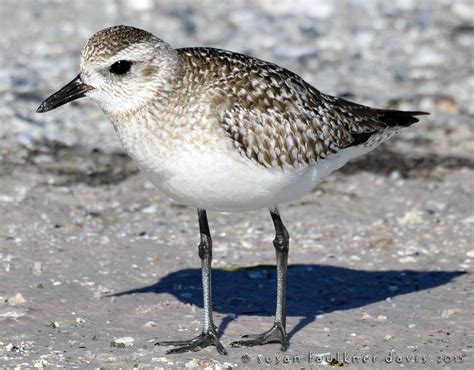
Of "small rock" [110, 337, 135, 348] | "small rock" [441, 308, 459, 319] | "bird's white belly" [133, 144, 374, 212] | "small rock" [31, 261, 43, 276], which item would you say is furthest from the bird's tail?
"small rock" [31, 261, 43, 276]

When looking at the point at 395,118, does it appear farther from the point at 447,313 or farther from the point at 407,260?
the point at 447,313

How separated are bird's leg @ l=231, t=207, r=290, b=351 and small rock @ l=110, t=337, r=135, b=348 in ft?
2.71

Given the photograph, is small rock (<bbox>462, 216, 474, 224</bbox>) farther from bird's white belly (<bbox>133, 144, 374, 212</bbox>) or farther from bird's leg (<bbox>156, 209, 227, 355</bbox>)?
bird's leg (<bbox>156, 209, 227, 355</bbox>)

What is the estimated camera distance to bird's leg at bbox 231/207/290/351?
8828 millimetres

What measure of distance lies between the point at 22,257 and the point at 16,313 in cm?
137

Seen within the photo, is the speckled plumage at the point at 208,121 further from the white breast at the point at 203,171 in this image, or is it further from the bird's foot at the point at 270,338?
the bird's foot at the point at 270,338

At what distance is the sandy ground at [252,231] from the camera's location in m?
8.91

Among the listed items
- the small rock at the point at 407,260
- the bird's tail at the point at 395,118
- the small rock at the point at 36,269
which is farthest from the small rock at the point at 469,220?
the small rock at the point at 36,269

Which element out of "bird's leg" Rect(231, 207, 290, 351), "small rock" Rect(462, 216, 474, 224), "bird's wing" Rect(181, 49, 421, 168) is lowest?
"bird's leg" Rect(231, 207, 290, 351)

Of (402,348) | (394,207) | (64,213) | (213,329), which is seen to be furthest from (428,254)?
(64,213)

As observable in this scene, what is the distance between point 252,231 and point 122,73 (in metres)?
3.51

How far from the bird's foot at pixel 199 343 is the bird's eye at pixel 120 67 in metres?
2.19

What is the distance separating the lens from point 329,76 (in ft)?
53.1

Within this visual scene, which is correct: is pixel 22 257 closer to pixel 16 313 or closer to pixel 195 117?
pixel 16 313
